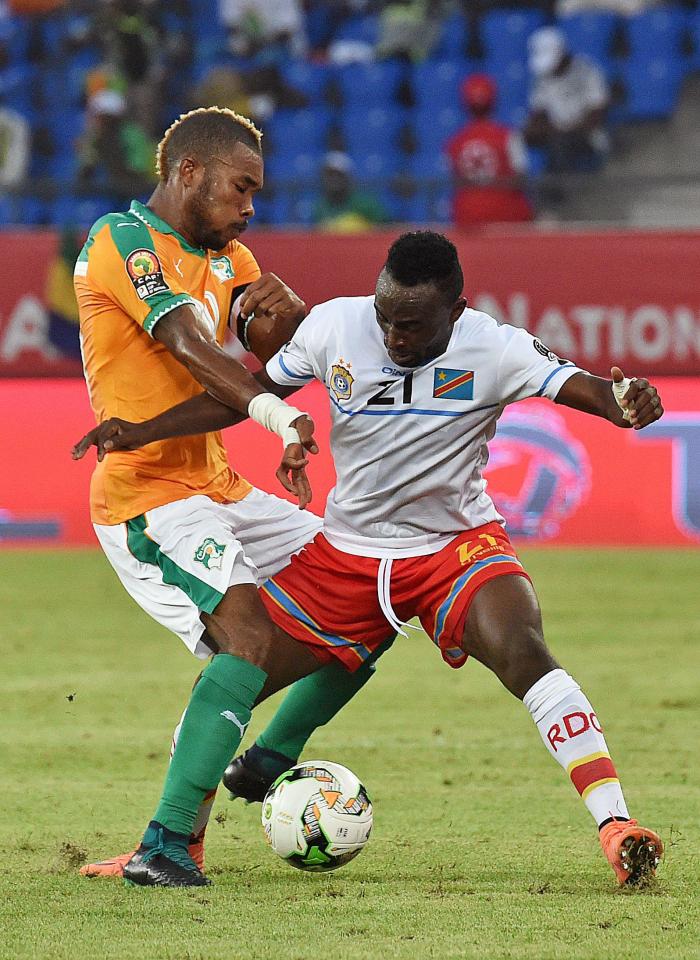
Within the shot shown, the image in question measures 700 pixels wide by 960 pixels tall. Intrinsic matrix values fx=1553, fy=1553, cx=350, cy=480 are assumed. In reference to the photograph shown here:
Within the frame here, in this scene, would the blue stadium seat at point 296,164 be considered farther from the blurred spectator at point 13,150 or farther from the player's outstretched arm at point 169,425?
the player's outstretched arm at point 169,425

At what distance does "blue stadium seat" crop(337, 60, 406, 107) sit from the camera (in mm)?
16781

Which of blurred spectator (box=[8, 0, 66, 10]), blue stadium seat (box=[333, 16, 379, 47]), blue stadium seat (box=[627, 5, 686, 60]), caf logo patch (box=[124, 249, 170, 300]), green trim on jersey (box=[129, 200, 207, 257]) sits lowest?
caf logo patch (box=[124, 249, 170, 300])

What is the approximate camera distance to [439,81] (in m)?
16.7

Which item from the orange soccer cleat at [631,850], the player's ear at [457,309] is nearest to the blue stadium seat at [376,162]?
the player's ear at [457,309]

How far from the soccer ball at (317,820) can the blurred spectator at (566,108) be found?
12006 mm

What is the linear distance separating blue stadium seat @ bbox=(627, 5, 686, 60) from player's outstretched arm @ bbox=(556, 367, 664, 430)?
12.8m

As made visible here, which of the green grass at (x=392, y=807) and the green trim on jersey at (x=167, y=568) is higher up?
the green trim on jersey at (x=167, y=568)

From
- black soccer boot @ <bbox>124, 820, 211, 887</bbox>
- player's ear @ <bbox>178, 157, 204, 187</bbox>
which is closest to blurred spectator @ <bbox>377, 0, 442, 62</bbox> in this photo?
player's ear @ <bbox>178, 157, 204, 187</bbox>

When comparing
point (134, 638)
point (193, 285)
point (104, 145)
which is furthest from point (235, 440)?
point (193, 285)

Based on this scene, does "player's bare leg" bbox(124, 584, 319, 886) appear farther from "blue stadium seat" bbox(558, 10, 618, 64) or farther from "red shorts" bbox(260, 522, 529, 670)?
"blue stadium seat" bbox(558, 10, 618, 64)

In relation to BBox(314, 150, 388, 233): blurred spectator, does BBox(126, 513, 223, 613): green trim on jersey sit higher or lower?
lower

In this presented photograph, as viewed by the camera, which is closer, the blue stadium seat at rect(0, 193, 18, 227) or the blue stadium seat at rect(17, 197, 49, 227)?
the blue stadium seat at rect(0, 193, 18, 227)

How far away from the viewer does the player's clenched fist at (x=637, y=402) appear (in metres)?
4.26

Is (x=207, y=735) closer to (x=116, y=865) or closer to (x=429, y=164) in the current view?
(x=116, y=865)
